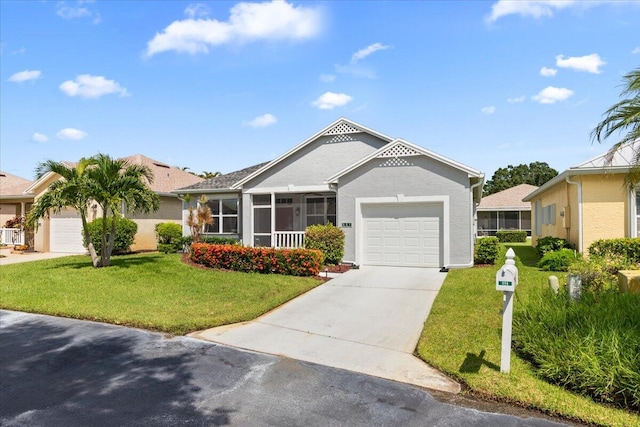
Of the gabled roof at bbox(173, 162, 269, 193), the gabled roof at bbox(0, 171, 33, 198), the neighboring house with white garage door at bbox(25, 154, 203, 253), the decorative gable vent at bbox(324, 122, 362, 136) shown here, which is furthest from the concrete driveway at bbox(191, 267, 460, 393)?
the gabled roof at bbox(0, 171, 33, 198)

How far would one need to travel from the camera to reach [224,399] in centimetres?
466

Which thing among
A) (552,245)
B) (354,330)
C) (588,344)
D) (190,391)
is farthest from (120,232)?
(588,344)

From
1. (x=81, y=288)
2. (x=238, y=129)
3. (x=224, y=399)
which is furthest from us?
(x=238, y=129)

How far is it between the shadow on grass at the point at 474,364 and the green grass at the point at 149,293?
438 cm

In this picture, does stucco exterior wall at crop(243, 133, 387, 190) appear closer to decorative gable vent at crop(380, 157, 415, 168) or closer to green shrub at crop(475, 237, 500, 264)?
decorative gable vent at crop(380, 157, 415, 168)

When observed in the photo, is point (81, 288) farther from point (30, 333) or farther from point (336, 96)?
point (336, 96)

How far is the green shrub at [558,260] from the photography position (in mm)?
13359

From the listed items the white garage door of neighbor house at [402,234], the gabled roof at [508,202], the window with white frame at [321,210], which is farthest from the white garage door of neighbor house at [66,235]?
the gabled roof at [508,202]

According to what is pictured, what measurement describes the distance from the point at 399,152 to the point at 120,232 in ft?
44.9

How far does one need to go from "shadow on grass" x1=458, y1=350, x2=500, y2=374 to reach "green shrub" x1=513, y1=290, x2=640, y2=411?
58 cm

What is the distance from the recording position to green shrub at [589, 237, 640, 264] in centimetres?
1263

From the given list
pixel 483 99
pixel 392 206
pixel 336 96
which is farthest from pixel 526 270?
pixel 336 96

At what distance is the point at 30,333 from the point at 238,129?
14.7 meters

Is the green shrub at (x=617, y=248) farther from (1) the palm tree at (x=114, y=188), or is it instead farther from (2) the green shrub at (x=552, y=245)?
(1) the palm tree at (x=114, y=188)
